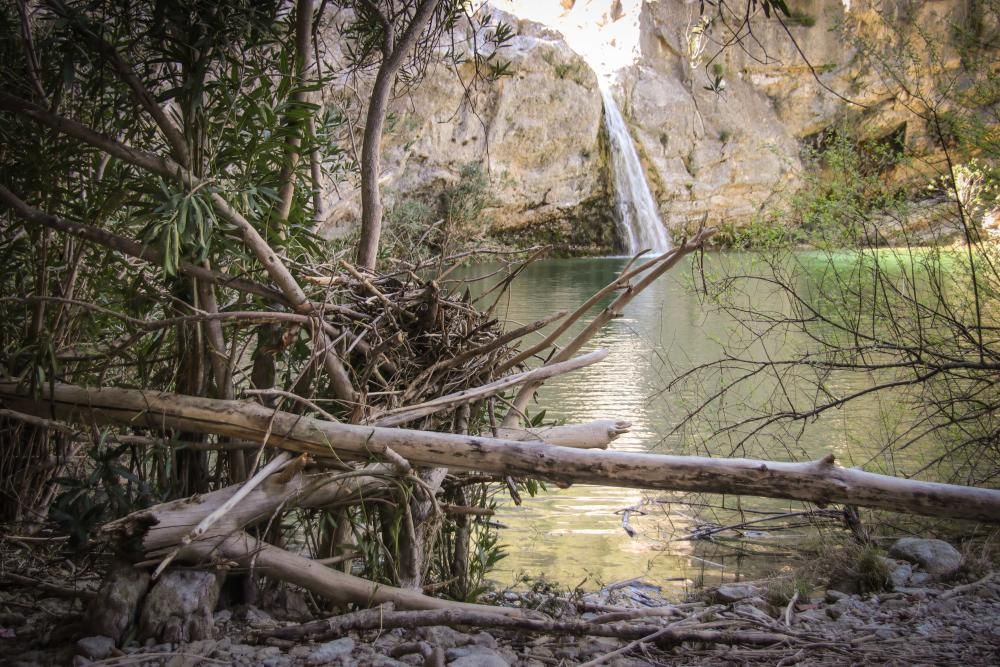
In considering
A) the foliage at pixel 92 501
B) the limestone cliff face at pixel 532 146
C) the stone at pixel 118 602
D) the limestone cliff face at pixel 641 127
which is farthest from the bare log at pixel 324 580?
the limestone cliff face at pixel 532 146

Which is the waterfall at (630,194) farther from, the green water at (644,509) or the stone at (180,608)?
the stone at (180,608)

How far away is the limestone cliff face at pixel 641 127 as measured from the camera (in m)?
20.5

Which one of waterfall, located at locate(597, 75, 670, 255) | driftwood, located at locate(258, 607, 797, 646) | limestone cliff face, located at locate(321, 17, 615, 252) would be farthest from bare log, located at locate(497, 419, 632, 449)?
waterfall, located at locate(597, 75, 670, 255)

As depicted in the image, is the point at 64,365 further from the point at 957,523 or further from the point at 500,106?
the point at 500,106

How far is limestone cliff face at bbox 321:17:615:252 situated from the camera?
65.1 ft

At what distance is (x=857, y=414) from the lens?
5426mm

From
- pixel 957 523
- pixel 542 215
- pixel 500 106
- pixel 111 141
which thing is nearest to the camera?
pixel 111 141

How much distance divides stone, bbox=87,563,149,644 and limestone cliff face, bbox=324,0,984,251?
17.1 metres

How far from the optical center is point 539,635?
2350mm

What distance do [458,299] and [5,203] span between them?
1.56 m

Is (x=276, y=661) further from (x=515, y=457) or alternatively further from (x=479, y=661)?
(x=515, y=457)

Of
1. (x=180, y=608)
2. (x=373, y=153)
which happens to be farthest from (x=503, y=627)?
(x=373, y=153)

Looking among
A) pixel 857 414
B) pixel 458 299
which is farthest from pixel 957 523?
pixel 458 299

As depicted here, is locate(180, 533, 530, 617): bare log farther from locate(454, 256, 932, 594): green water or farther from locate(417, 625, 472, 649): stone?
locate(454, 256, 932, 594): green water
